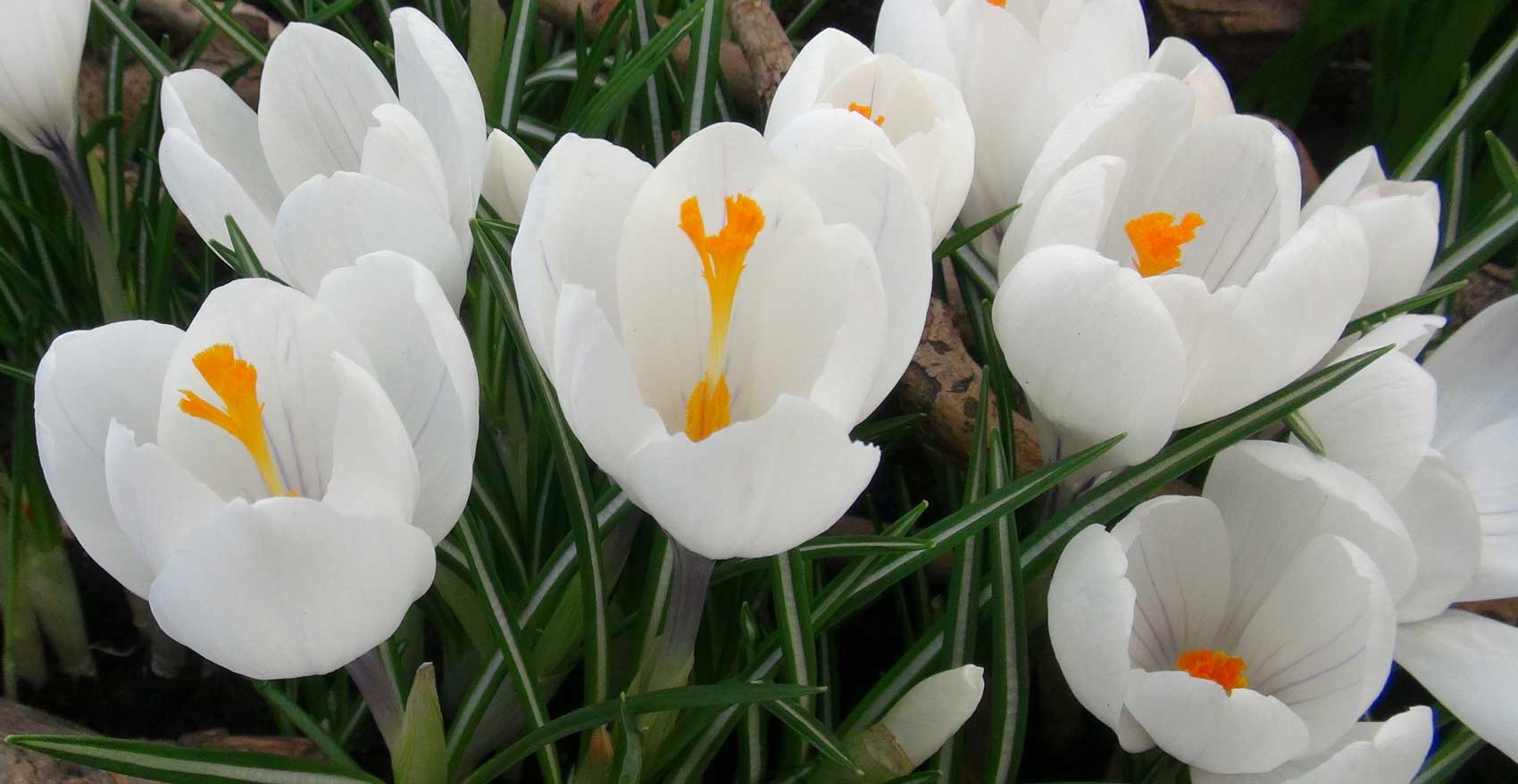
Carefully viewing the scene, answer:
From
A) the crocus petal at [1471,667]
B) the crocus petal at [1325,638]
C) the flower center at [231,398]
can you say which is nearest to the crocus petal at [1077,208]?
the crocus petal at [1325,638]

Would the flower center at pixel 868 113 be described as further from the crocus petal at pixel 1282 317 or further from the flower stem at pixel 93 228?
the flower stem at pixel 93 228

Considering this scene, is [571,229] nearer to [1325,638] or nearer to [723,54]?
[1325,638]

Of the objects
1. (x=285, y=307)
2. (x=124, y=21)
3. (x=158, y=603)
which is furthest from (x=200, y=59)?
(x=158, y=603)

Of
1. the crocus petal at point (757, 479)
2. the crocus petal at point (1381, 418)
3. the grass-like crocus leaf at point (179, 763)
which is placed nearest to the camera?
the crocus petal at point (757, 479)

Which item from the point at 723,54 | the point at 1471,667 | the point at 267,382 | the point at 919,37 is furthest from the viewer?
the point at 723,54

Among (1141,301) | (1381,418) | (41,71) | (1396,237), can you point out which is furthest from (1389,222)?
(41,71)

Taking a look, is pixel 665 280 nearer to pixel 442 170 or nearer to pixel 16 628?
pixel 442 170
